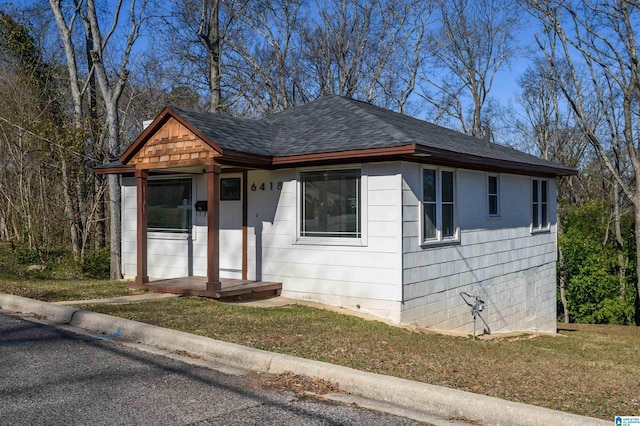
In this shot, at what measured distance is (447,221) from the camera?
433 inches

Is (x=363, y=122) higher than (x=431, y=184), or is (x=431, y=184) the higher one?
(x=363, y=122)

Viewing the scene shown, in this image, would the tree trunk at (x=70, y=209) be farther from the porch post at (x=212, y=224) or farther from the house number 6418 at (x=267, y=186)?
the porch post at (x=212, y=224)

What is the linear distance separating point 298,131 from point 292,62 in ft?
58.8

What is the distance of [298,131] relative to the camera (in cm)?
1197

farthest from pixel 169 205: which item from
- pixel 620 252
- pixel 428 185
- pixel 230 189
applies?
pixel 620 252

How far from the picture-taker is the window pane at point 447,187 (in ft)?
35.7

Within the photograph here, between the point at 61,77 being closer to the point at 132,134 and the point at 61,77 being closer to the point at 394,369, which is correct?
the point at 132,134

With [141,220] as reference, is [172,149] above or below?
above

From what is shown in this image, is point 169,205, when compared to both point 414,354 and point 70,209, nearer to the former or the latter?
point 70,209

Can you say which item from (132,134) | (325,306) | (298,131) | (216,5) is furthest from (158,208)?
(132,134)

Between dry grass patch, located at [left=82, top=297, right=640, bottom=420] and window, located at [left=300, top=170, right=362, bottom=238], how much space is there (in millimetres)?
1465

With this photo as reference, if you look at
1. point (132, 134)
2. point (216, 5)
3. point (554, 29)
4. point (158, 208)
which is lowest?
point (158, 208)

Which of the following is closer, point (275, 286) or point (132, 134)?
point (275, 286)

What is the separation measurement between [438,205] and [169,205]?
5.84 metres
